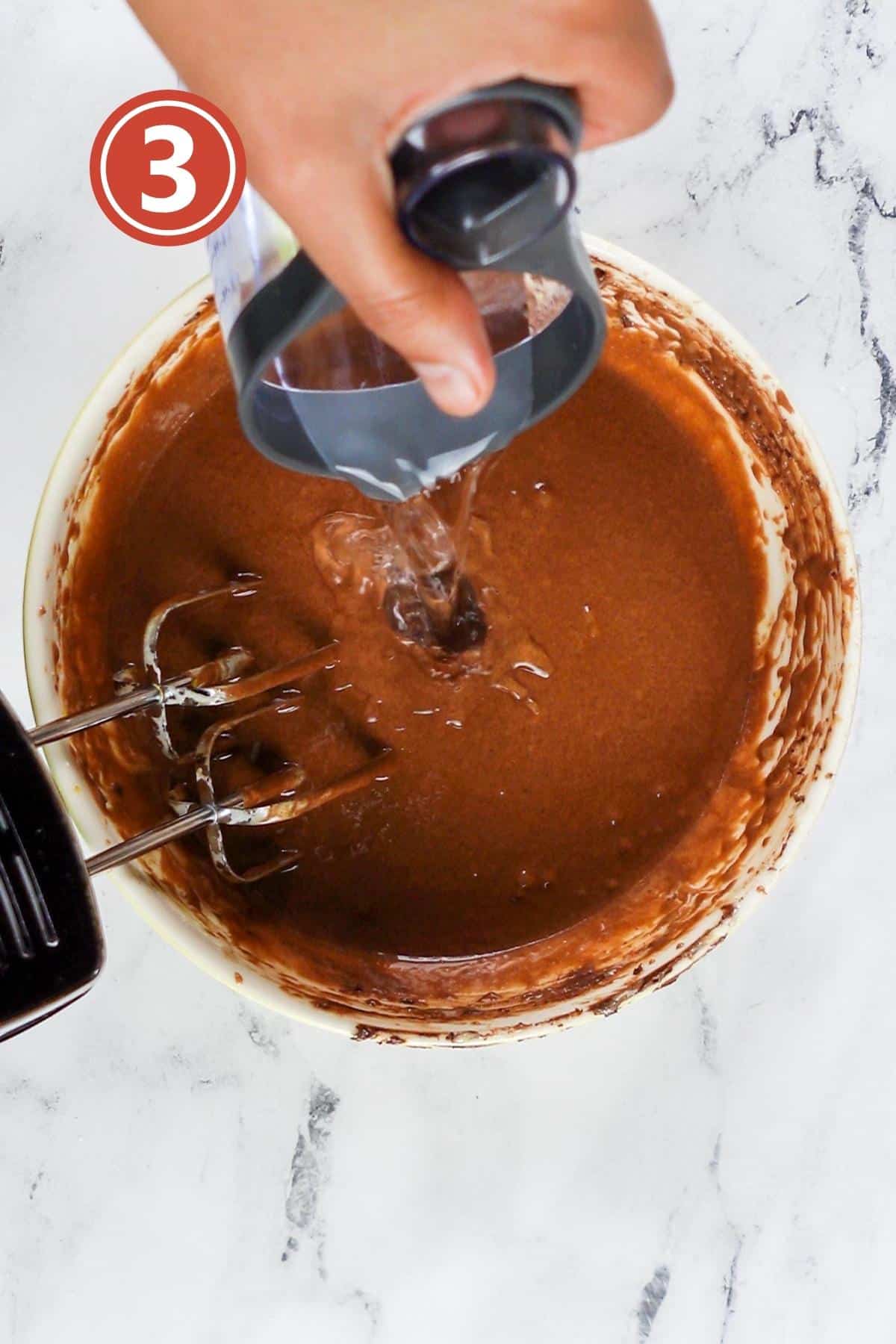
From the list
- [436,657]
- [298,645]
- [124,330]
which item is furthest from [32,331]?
[436,657]

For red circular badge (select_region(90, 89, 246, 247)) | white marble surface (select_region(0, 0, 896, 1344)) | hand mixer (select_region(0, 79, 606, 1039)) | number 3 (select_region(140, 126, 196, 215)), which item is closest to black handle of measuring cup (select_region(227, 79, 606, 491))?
hand mixer (select_region(0, 79, 606, 1039))

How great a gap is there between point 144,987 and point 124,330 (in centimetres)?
70

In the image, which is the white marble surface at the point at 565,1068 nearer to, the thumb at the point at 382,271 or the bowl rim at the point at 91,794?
the bowl rim at the point at 91,794

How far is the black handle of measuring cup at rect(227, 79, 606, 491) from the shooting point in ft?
1.98

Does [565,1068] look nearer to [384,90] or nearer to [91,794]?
[91,794]

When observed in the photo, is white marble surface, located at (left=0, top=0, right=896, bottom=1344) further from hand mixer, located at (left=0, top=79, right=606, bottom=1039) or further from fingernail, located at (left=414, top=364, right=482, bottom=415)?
fingernail, located at (left=414, top=364, right=482, bottom=415)

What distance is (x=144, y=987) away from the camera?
1226mm

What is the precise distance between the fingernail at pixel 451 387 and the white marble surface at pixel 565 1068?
0.67 meters

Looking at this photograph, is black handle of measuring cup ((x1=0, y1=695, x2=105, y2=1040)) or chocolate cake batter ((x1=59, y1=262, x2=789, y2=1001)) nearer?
black handle of measuring cup ((x1=0, y1=695, x2=105, y2=1040))

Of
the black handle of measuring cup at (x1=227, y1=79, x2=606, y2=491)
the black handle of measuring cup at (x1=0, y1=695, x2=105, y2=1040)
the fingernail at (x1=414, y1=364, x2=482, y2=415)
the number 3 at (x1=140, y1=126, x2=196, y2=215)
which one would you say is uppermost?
the number 3 at (x1=140, y1=126, x2=196, y2=215)

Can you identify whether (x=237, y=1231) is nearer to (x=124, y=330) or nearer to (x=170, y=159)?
(x=124, y=330)

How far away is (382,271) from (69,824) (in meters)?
0.55

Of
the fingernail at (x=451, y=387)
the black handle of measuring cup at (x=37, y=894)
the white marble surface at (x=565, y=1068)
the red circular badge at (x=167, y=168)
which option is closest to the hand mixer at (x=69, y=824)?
the black handle of measuring cup at (x=37, y=894)

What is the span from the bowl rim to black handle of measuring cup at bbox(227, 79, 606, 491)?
25 centimetres
